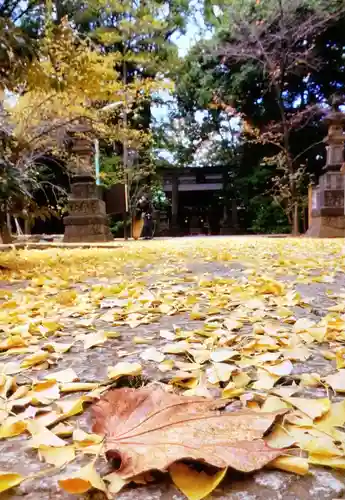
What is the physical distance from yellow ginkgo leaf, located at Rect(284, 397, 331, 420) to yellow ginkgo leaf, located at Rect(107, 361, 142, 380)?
1.23ft

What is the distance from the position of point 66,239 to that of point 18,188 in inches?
203

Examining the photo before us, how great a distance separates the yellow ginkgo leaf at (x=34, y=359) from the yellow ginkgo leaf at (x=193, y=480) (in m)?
0.66

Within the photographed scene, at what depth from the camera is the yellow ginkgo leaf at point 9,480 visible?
1.85ft

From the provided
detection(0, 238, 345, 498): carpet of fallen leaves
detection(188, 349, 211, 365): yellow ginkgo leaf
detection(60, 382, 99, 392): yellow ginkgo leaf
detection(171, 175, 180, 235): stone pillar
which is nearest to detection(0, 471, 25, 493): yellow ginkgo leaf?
detection(0, 238, 345, 498): carpet of fallen leaves

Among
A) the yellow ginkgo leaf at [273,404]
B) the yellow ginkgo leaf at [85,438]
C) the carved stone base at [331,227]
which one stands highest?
the carved stone base at [331,227]

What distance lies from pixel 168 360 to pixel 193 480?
1.75 feet

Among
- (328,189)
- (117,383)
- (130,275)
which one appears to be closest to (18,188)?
(130,275)

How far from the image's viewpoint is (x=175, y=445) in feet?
2.02

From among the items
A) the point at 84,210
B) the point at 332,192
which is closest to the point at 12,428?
the point at 84,210

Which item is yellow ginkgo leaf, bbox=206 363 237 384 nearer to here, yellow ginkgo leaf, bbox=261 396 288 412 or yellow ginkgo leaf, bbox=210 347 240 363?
yellow ginkgo leaf, bbox=210 347 240 363

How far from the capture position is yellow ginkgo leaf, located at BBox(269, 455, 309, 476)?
0.59m

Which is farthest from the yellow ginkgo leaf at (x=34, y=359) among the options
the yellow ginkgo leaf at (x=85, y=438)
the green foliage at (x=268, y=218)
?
the green foliage at (x=268, y=218)

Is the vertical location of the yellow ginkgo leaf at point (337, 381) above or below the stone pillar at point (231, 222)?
below

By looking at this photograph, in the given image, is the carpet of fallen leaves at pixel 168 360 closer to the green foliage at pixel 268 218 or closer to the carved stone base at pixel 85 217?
the carved stone base at pixel 85 217
